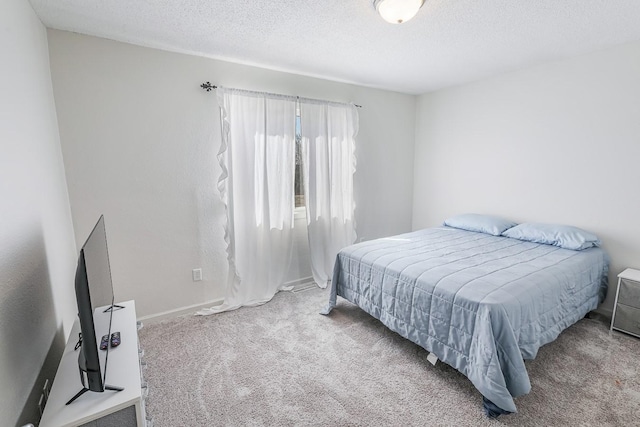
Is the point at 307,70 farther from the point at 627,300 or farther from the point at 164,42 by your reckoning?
the point at 627,300

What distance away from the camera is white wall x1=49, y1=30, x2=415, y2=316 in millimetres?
2242

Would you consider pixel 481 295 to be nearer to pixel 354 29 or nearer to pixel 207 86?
pixel 354 29

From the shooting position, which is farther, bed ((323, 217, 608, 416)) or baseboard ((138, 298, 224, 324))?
baseboard ((138, 298, 224, 324))

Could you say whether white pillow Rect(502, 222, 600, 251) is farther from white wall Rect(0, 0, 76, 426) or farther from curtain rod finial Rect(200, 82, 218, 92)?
white wall Rect(0, 0, 76, 426)

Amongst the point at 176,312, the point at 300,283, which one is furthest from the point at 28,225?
the point at 300,283

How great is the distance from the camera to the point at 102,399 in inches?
45.4

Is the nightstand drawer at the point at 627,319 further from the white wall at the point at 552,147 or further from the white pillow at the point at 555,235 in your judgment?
the white pillow at the point at 555,235

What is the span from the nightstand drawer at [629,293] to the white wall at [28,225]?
3.73 meters

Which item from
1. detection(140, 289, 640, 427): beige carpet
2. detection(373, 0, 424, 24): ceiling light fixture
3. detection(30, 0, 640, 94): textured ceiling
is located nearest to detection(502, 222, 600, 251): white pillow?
detection(140, 289, 640, 427): beige carpet

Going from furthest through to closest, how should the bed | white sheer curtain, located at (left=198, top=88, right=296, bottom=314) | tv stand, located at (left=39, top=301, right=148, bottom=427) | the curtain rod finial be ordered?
white sheer curtain, located at (left=198, top=88, right=296, bottom=314), the curtain rod finial, the bed, tv stand, located at (left=39, top=301, right=148, bottom=427)

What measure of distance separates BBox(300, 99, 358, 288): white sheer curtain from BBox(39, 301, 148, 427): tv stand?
7.45 ft

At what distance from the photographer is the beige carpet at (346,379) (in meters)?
1.65

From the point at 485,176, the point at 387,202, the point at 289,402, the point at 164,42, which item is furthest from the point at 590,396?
the point at 164,42

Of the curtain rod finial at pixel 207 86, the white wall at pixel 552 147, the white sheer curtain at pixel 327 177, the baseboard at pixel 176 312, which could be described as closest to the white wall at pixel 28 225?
the baseboard at pixel 176 312
